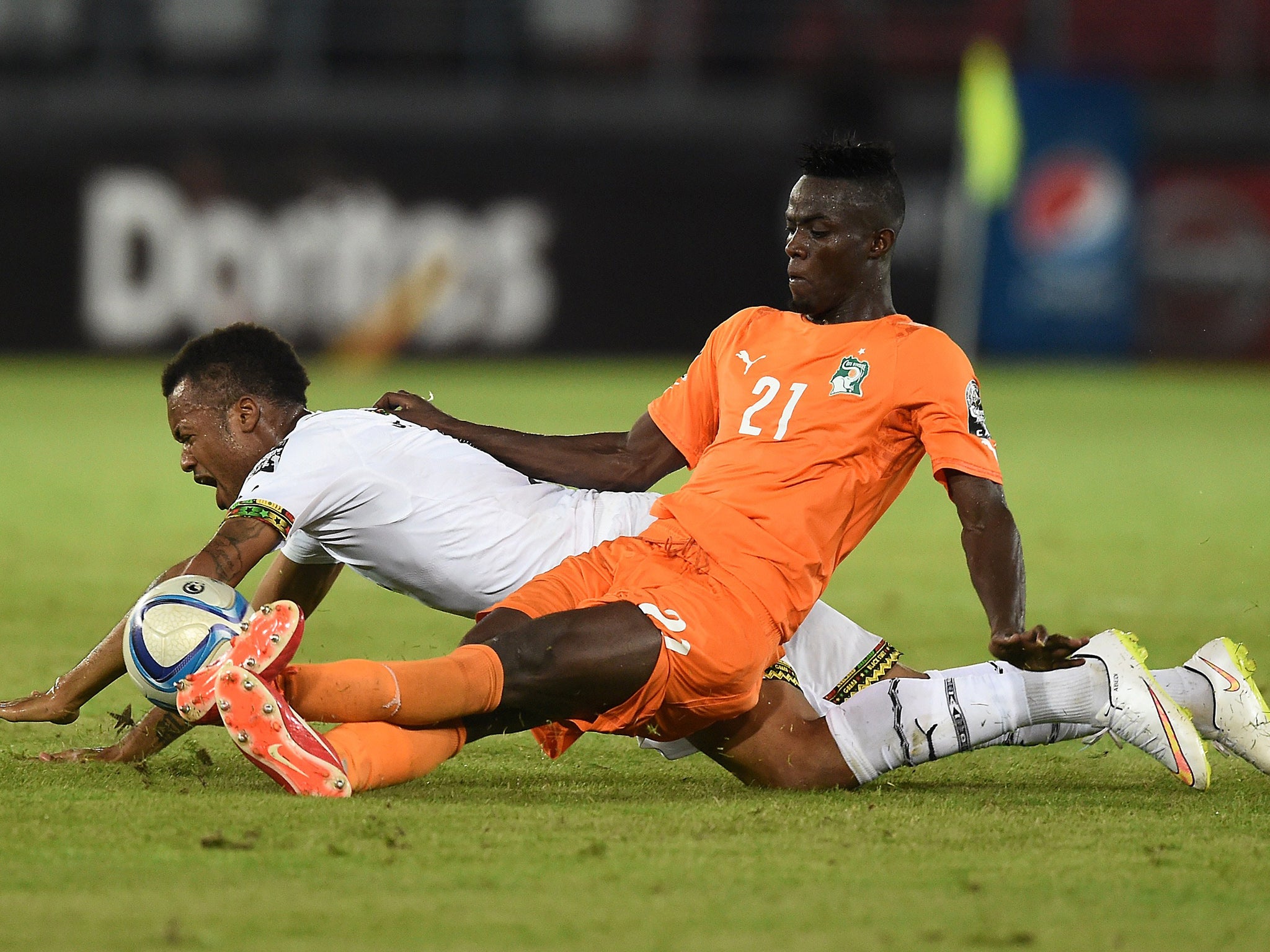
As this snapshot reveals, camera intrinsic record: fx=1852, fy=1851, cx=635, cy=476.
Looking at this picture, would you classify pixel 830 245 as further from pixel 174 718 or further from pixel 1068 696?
pixel 174 718

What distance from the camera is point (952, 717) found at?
4.07 m

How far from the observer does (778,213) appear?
20109 millimetres

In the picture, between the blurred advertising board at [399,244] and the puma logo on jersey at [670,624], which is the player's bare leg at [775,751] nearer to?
the puma logo on jersey at [670,624]

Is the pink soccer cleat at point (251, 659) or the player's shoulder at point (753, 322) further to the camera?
the player's shoulder at point (753, 322)

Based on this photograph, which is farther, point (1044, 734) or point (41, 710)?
point (1044, 734)

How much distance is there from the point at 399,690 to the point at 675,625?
58 centimetres

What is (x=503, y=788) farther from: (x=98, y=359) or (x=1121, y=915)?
(x=98, y=359)

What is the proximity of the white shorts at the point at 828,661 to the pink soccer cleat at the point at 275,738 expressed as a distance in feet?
2.90

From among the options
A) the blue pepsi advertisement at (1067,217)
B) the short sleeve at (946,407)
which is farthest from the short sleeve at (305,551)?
the blue pepsi advertisement at (1067,217)

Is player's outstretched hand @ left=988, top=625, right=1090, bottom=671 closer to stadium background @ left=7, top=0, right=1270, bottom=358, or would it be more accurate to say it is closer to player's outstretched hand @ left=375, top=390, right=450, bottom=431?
player's outstretched hand @ left=375, top=390, right=450, bottom=431

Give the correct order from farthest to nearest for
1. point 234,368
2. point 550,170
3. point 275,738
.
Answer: point 550,170 → point 234,368 → point 275,738

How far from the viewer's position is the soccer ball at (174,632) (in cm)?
366

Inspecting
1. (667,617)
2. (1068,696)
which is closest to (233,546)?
(667,617)

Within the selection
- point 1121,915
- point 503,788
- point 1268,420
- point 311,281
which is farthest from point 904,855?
point 311,281
